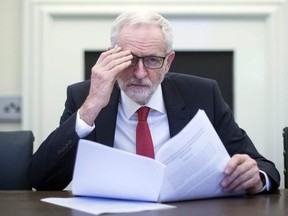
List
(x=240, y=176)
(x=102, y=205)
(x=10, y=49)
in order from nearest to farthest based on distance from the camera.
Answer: (x=102, y=205) → (x=240, y=176) → (x=10, y=49)

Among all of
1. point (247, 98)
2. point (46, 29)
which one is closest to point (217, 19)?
point (247, 98)

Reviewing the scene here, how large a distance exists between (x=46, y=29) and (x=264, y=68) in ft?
4.04

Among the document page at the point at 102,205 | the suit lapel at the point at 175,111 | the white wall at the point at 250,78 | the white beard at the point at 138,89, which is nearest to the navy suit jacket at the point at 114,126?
the suit lapel at the point at 175,111

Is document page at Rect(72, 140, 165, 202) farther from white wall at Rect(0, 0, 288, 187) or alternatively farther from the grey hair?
white wall at Rect(0, 0, 288, 187)

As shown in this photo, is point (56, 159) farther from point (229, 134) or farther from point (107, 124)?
point (229, 134)

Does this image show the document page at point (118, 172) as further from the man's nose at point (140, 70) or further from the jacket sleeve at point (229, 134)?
the jacket sleeve at point (229, 134)

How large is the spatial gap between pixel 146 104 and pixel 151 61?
0.57 ft

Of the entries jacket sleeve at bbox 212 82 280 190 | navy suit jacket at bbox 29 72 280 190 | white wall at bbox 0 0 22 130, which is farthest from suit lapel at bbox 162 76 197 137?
white wall at bbox 0 0 22 130

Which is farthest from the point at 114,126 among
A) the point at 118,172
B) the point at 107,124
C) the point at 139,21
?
the point at 118,172

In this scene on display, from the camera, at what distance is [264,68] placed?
260 cm

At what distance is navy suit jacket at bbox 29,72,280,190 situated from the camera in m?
1.45

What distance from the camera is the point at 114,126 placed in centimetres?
164

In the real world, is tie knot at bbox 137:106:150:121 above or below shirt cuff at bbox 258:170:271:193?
above

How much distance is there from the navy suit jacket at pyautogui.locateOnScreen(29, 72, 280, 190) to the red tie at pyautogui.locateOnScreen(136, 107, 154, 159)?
0.09 metres
